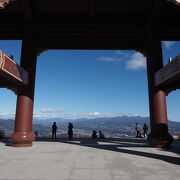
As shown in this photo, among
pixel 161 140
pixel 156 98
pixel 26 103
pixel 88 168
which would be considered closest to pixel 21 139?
pixel 26 103

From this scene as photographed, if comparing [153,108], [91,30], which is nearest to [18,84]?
[91,30]

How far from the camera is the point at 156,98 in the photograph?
1352cm

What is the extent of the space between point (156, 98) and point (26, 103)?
7185mm

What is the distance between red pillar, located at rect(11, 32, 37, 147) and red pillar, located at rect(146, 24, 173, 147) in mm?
6709

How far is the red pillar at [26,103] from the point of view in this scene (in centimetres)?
1316

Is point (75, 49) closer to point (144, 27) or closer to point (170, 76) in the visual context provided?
point (144, 27)

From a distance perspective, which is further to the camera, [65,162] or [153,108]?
[153,108]

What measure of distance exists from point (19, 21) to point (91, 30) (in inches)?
173

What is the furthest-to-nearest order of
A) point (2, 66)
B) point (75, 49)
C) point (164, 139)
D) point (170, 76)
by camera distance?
1. point (75, 49)
2. point (164, 139)
3. point (170, 76)
4. point (2, 66)

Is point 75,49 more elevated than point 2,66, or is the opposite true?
point 75,49

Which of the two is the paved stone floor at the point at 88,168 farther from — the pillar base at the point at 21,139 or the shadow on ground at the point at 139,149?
the pillar base at the point at 21,139

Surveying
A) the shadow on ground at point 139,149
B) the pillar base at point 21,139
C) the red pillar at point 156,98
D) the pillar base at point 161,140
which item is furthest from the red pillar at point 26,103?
the red pillar at point 156,98

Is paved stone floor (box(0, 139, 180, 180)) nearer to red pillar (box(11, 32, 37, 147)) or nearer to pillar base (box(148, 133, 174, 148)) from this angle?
pillar base (box(148, 133, 174, 148))

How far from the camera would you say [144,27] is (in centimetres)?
1479
